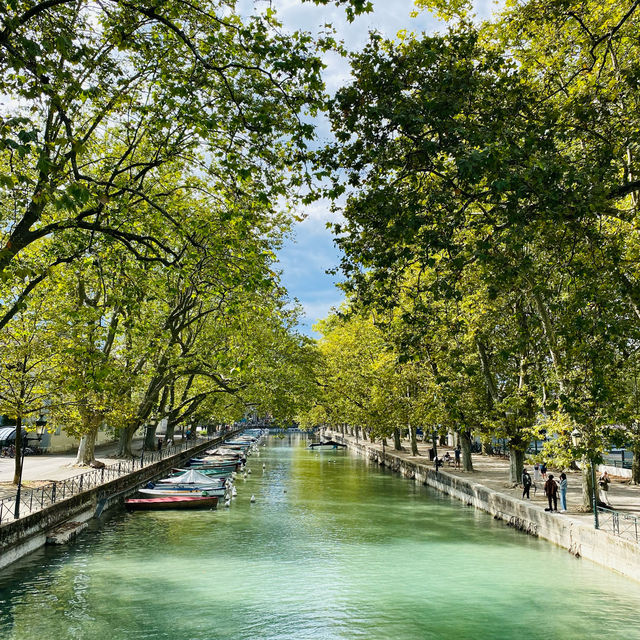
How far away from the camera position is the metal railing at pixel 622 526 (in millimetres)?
16734

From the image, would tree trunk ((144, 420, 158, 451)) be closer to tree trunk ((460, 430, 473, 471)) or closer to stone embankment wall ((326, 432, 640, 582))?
stone embankment wall ((326, 432, 640, 582))

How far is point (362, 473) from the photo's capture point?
47531 millimetres

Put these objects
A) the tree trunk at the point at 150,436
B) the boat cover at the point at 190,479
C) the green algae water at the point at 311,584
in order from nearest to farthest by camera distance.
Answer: the green algae water at the point at 311,584 < the boat cover at the point at 190,479 < the tree trunk at the point at 150,436

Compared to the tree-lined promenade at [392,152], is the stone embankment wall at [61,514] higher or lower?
lower

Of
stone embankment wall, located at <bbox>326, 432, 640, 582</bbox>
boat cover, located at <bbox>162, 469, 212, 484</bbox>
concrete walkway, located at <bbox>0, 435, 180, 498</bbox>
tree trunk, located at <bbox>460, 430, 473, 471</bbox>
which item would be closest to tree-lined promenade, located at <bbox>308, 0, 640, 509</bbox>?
stone embankment wall, located at <bbox>326, 432, 640, 582</bbox>

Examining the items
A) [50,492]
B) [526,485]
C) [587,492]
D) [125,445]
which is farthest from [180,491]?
[587,492]

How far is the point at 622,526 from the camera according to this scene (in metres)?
18.2

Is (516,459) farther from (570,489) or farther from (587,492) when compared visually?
(587,492)

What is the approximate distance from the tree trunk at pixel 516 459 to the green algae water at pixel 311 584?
3.59 m

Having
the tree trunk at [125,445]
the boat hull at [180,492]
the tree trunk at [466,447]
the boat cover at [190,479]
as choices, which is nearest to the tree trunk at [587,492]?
the tree trunk at [466,447]

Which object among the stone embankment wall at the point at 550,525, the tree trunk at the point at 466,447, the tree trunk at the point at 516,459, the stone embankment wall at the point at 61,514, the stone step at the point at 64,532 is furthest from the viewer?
the tree trunk at the point at 466,447

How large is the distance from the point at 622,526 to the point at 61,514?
65.5 ft

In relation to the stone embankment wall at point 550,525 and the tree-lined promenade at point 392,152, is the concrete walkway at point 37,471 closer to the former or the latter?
the tree-lined promenade at point 392,152

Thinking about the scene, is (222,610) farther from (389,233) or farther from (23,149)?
(23,149)
